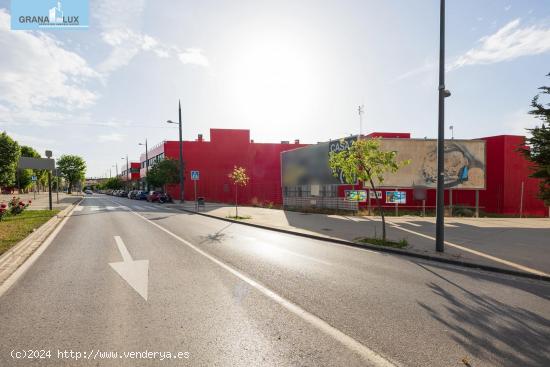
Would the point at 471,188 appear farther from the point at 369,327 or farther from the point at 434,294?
the point at 369,327

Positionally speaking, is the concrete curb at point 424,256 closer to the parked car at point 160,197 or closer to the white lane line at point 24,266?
the white lane line at point 24,266

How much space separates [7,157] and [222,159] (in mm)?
34600

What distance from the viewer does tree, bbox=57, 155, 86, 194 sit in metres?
96.7

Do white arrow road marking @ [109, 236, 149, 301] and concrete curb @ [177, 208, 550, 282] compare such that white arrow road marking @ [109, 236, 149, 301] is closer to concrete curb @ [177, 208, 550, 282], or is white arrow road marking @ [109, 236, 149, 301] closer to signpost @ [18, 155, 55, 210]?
concrete curb @ [177, 208, 550, 282]

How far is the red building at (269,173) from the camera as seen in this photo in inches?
860

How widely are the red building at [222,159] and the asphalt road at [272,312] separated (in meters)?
32.3

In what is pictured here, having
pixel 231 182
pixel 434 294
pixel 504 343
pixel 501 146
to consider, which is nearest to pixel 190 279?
pixel 434 294

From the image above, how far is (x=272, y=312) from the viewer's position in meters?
4.27

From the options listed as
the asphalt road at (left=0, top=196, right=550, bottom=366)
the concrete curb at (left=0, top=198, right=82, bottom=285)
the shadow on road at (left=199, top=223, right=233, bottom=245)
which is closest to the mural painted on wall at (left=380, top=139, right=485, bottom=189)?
the shadow on road at (left=199, top=223, right=233, bottom=245)

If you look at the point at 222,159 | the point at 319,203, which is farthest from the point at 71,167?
the point at 319,203

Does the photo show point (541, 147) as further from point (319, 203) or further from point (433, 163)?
point (319, 203)

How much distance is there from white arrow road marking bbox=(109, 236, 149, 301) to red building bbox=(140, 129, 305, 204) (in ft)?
102

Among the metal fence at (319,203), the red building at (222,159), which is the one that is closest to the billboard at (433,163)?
the metal fence at (319,203)

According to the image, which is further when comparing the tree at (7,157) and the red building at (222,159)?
the tree at (7,157)
